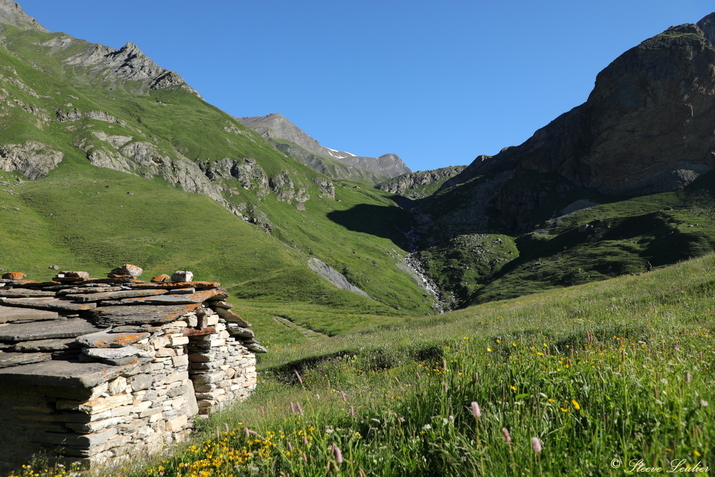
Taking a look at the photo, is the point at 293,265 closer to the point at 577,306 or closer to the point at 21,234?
the point at 21,234

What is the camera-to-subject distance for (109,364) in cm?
860

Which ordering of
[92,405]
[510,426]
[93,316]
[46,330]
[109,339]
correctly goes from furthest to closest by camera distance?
[93,316], [46,330], [109,339], [92,405], [510,426]

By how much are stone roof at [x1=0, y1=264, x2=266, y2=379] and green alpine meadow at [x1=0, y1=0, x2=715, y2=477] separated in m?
2.29

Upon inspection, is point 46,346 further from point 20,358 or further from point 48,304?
point 48,304

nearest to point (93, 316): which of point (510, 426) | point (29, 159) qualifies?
point (510, 426)

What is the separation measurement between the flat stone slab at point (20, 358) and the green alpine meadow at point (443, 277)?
7.36 ft

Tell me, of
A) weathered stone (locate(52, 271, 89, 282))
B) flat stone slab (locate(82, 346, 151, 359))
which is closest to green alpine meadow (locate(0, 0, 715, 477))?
flat stone slab (locate(82, 346, 151, 359))

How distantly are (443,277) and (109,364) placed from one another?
431 ft

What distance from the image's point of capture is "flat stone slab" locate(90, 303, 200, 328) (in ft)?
34.2

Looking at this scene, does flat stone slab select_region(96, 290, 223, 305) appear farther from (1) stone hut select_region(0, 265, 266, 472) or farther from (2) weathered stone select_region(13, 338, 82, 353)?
(2) weathered stone select_region(13, 338, 82, 353)

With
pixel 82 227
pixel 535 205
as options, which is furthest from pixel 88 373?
pixel 535 205

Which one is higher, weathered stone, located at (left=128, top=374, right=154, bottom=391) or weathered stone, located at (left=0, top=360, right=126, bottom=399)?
weathered stone, located at (left=0, top=360, right=126, bottom=399)

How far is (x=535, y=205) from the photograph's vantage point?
172625 millimetres

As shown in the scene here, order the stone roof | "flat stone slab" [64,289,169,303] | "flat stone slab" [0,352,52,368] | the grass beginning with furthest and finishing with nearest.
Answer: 1. "flat stone slab" [64,289,169,303]
2. the stone roof
3. "flat stone slab" [0,352,52,368]
4. the grass
